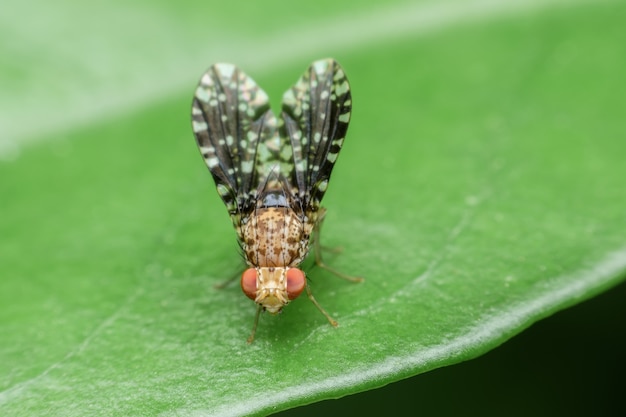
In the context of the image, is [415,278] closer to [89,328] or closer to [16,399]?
[89,328]

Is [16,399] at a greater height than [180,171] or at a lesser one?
lesser

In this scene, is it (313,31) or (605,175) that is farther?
(313,31)

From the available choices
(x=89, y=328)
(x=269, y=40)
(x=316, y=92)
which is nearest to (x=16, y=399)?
(x=89, y=328)

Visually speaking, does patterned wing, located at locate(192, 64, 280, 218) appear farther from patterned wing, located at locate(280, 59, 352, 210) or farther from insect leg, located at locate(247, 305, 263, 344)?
insect leg, located at locate(247, 305, 263, 344)

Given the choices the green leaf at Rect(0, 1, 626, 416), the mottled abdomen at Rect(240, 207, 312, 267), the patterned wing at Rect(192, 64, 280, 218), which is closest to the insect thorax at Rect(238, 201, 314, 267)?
the mottled abdomen at Rect(240, 207, 312, 267)

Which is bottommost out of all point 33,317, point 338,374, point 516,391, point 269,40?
point 516,391

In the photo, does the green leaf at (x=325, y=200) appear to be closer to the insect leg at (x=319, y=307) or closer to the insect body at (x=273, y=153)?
the insect leg at (x=319, y=307)

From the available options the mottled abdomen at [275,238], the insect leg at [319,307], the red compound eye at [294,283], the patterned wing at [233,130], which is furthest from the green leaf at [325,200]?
the patterned wing at [233,130]
